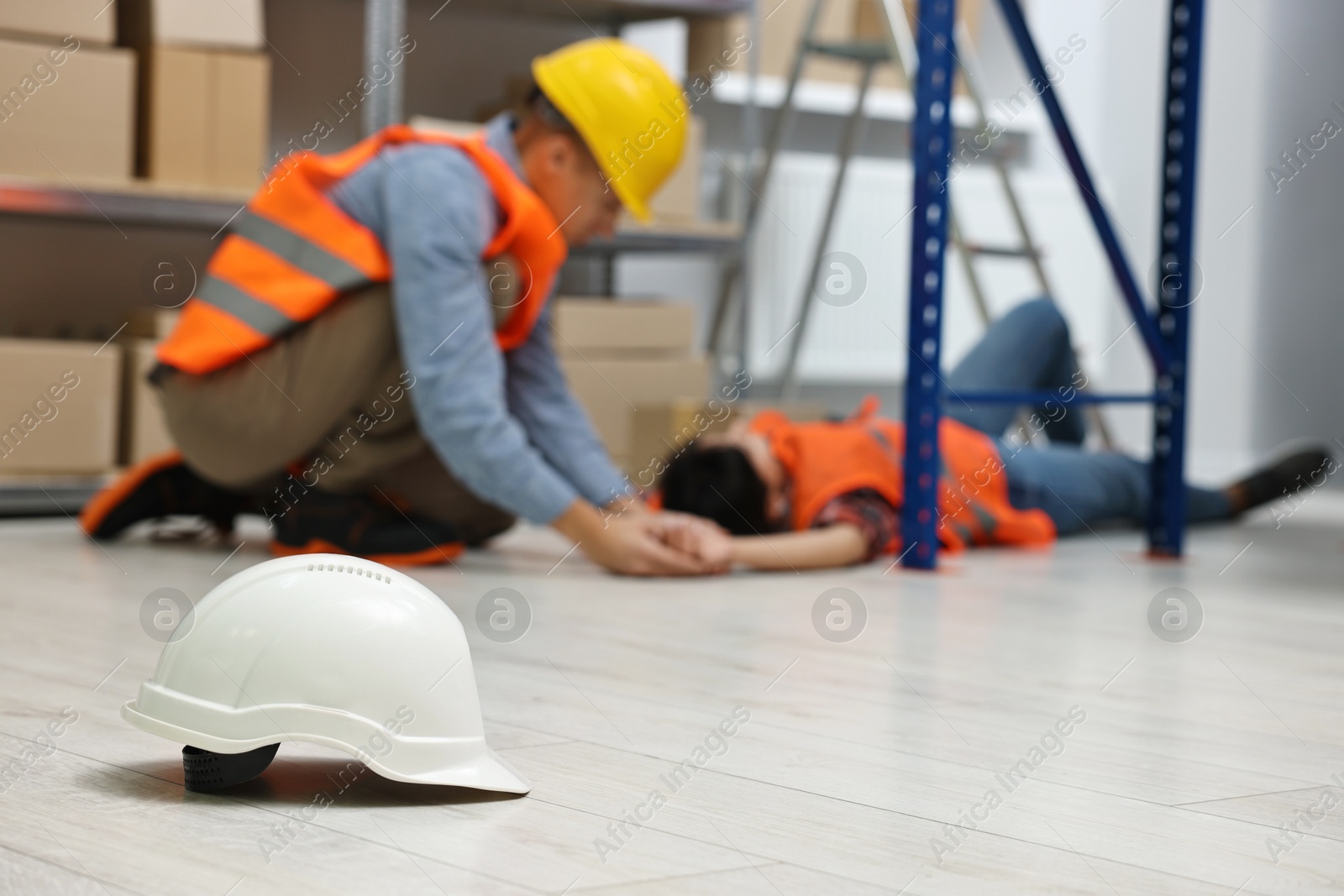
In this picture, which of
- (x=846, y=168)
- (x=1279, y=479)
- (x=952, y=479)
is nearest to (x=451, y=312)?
(x=952, y=479)

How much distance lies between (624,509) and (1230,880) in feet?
5.26

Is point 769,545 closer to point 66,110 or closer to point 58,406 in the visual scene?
point 58,406

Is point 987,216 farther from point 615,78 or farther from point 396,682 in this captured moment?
point 396,682

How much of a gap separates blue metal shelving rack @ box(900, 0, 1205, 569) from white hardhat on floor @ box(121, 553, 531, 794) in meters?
1.52

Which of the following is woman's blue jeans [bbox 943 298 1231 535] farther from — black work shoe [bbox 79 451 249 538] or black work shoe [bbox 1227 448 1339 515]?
black work shoe [bbox 79 451 249 538]

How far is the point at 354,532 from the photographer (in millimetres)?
2289

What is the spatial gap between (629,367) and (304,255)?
130 cm

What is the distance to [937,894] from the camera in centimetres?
86

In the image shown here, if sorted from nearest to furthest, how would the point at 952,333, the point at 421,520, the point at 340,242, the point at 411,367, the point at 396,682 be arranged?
the point at 396,682
the point at 411,367
the point at 340,242
the point at 421,520
the point at 952,333

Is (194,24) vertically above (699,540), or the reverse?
(194,24)

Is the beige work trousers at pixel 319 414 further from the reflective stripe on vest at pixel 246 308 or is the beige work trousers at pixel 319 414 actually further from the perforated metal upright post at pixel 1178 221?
the perforated metal upright post at pixel 1178 221

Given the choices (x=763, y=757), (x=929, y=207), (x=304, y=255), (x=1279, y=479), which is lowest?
(x=1279, y=479)

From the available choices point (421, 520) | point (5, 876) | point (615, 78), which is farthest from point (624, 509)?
point (5, 876)

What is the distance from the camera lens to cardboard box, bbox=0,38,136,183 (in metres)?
2.79
